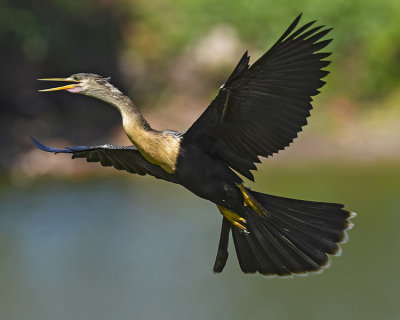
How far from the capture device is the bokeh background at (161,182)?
9.22 meters

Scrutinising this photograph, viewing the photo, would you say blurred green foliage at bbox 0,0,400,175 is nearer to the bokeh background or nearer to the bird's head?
the bokeh background

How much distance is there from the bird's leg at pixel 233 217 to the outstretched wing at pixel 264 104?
26cm

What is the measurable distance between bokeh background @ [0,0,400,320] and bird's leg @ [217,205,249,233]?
3634 mm

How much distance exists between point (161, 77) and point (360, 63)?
123 inches

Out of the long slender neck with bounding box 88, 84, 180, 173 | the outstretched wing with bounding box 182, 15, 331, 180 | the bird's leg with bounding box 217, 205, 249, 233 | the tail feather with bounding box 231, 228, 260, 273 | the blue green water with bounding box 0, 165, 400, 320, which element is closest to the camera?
the outstretched wing with bounding box 182, 15, 331, 180

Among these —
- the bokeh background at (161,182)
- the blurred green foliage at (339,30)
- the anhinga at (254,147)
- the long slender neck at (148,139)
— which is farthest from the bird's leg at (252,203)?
the blurred green foliage at (339,30)

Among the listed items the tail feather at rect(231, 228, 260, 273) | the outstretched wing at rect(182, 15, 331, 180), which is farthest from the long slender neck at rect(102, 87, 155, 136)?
the tail feather at rect(231, 228, 260, 273)

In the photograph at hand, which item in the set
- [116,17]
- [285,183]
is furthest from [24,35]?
[285,183]

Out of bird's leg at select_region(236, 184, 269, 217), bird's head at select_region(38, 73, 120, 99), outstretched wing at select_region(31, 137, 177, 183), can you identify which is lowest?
outstretched wing at select_region(31, 137, 177, 183)

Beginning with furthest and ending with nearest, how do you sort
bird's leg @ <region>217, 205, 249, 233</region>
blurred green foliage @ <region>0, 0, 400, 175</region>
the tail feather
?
blurred green foliage @ <region>0, 0, 400, 175</region> < the tail feather < bird's leg @ <region>217, 205, 249, 233</region>

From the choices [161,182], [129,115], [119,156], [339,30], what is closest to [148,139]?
[129,115]

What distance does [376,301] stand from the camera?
347 inches

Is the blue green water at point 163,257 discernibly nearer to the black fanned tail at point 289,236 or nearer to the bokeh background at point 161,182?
the bokeh background at point 161,182

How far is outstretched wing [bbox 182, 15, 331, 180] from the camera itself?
4492 millimetres
